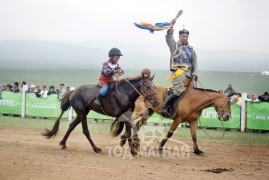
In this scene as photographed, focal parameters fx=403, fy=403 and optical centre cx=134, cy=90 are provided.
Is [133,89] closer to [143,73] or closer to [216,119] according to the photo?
[143,73]

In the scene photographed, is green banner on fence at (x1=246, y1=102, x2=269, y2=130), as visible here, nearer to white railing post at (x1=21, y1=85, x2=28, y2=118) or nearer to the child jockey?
the child jockey

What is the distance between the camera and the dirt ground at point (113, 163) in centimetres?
795

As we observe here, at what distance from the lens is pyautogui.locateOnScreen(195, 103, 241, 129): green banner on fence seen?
58.1 ft

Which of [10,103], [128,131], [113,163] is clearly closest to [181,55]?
[128,131]

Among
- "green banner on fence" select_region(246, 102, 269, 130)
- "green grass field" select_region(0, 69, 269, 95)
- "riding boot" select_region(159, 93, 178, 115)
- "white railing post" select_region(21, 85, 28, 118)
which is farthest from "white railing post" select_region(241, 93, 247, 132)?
"green grass field" select_region(0, 69, 269, 95)

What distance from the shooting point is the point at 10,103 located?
2283 cm

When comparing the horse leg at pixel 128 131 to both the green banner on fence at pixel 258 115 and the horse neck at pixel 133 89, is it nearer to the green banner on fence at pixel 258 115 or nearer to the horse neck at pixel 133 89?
the horse neck at pixel 133 89

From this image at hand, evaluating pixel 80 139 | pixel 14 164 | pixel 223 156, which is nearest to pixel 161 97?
pixel 223 156

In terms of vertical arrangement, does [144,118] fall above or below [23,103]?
above

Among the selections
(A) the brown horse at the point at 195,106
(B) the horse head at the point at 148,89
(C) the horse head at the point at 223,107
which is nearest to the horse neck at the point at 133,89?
(B) the horse head at the point at 148,89

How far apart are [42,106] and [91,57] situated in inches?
1448

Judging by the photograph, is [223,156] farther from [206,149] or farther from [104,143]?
[104,143]

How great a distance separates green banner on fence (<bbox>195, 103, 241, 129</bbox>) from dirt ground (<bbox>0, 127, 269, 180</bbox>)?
4.64 metres

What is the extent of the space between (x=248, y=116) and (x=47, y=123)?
940cm
